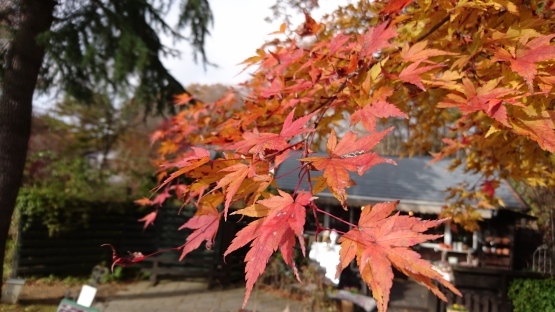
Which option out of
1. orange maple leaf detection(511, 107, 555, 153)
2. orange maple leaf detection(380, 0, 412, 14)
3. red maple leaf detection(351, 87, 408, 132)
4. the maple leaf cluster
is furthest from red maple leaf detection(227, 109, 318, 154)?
orange maple leaf detection(380, 0, 412, 14)

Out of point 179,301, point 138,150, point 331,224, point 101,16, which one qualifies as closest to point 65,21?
point 101,16

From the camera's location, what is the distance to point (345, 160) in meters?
1.23

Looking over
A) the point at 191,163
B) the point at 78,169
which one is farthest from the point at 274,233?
the point at 78,169

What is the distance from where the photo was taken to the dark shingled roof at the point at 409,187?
1129cm

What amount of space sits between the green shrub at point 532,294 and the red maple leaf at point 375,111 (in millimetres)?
5868

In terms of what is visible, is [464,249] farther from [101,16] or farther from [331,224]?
[101,16]

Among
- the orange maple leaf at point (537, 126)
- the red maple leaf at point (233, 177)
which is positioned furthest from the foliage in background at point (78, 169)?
the orange maple leaf at point (537, 126)

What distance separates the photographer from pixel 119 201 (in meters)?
10.8

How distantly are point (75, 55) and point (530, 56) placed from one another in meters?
6.45

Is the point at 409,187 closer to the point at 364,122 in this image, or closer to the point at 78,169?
the point at 78,169

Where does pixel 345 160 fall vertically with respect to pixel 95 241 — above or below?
above

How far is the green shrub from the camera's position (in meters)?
6.12

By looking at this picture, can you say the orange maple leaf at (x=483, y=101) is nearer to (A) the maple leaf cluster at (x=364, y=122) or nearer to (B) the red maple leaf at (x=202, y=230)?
(A) the maple leaf cluster at (x=364, y=122)

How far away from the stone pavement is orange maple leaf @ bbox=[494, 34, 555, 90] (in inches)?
245
